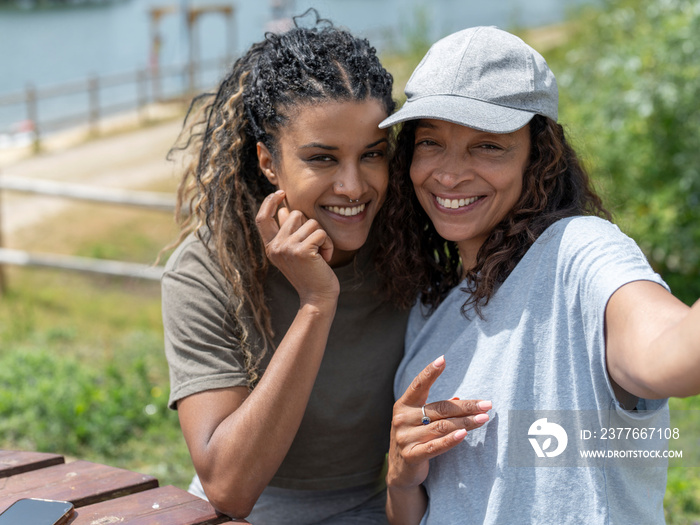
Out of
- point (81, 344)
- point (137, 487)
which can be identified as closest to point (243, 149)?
point (137, 487)

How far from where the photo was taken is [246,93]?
7.54ft

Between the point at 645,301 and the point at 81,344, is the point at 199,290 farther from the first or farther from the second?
the point at 81,344

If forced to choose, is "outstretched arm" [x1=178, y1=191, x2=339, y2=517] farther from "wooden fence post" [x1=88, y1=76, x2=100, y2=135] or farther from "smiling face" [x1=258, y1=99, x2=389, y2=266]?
"wooden fence post" [x1=88, y1=76, x2=100, y2=135]

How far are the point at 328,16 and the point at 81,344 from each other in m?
3.72

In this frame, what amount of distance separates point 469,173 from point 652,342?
2.32ft

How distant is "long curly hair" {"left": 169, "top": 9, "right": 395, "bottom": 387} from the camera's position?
2.13 meters

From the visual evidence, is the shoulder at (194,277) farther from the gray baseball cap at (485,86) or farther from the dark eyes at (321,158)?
the gray baseball cap at (485,86)

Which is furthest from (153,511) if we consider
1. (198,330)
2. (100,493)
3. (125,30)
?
(125,30)

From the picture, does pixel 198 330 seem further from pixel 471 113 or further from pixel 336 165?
pixel 471 113

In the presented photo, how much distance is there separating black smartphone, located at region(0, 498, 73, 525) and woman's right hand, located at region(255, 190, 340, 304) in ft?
2.56

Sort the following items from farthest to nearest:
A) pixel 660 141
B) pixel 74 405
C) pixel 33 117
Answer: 1. pixel 33 117
2. pixel 660 141
3. pixel 74 405

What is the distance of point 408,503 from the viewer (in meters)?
2.00

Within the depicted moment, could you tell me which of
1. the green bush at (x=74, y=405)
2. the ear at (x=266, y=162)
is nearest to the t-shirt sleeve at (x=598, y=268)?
the ear at (x=266, y=162)

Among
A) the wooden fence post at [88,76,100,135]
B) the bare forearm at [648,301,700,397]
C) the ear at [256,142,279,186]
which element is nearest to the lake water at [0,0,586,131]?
the wooden fence post at [88,76,100,135]
